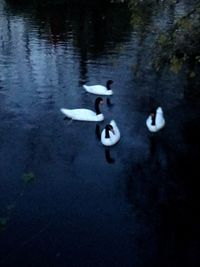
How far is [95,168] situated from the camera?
56.1 ft

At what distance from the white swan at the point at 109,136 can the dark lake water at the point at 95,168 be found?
287 millimetres

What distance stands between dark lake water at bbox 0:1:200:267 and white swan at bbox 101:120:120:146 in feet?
0.94

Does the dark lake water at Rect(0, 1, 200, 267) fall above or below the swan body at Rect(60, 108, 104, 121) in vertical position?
below

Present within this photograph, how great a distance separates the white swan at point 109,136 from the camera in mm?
18719

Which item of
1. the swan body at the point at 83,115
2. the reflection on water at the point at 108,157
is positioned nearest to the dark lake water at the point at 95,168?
the reflection on water at the point at 108,157

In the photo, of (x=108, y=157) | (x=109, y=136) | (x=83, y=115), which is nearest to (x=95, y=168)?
(x=108, y=157)

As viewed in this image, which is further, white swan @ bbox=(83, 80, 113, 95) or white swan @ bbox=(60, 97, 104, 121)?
white swan @ bbox=(83, 80, 113, 95)

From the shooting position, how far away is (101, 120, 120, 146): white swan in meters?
18.7

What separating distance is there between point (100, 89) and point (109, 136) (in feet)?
18.9

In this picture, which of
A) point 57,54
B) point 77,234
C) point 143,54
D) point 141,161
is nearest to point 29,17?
point 57,54

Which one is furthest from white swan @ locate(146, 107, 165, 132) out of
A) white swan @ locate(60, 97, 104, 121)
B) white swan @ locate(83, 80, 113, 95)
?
white swan @ locate(83, 80, 113, 95)

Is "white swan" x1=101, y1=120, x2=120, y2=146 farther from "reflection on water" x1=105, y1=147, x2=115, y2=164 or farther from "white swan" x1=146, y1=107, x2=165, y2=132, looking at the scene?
"white swan" x1=146, y1=107, x2=165, y2=132

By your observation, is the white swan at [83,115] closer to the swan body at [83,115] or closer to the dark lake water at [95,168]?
the swan body at [83,115]

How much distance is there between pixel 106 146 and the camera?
61.7 ft
